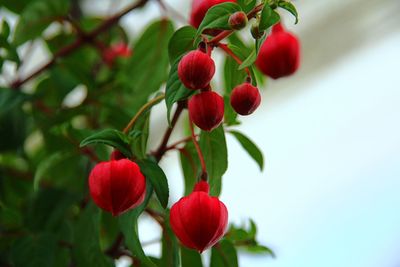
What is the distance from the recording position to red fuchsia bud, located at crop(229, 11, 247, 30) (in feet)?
1.38

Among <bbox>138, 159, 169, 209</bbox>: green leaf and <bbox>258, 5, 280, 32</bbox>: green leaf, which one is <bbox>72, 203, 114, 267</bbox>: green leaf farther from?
<bbox>258, 5, 280, 32</bbox>: green leaf

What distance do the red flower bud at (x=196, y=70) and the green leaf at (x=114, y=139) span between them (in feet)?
0.24

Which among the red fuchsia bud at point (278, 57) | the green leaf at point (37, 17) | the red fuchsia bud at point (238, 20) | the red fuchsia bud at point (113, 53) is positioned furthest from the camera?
the red fuchsia bud at point (113, 53)

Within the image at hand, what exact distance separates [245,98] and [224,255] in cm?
19

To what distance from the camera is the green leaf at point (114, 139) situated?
0.46 meters

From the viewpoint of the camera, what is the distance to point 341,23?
5.27 ft

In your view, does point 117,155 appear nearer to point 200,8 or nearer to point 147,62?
point 200,8

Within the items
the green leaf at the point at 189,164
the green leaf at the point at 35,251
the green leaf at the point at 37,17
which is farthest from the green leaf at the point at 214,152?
the green leaf at the point at 37,17

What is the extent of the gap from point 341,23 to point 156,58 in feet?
Answer: 3.12

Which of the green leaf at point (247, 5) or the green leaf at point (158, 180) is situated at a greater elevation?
the green leaf at point (247, 5)

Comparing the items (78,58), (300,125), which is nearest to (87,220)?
(78,58)

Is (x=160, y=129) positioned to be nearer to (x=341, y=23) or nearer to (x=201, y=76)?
(x=341, y=23)

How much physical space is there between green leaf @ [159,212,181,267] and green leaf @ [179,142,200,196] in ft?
0.12

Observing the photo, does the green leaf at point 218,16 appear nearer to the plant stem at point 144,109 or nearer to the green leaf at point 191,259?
the plant stem at point 144,109
